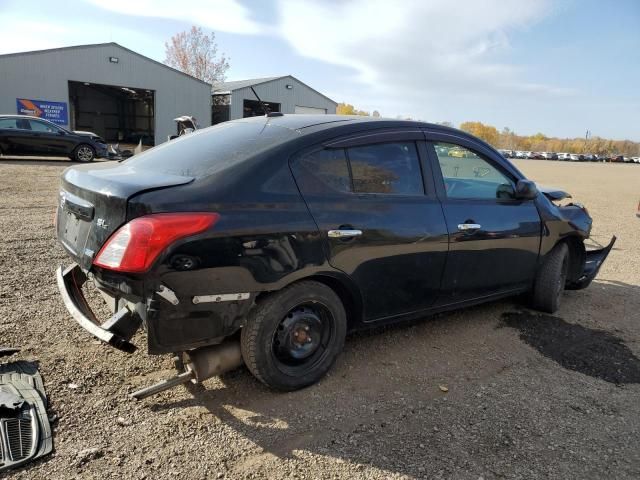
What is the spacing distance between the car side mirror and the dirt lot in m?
1.16

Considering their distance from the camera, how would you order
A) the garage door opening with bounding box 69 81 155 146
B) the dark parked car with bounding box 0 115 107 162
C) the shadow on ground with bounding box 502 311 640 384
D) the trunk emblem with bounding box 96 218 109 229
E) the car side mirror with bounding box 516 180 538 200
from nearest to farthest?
the trunk emblem with bounding box 96 218 109 229 < the shadow on ground with bounding box 502 311 640 384 < the car side mirror with bounding box 516 180 538 200 < the dark parked car with bounding box 0 115 107 162 < the garage door opening with bounding box 69 81 155 146

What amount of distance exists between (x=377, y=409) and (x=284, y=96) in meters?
36.1

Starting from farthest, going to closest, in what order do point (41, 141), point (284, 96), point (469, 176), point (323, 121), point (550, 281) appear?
1. point (284, 96)
2. point (41, 141)
3. point (550, 281)
4. point (469, 176)
5. point (323, 121)

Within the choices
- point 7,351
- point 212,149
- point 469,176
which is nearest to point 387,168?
point 469,176

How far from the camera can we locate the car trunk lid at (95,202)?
2490 millimetres

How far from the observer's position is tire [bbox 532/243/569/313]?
4.43m

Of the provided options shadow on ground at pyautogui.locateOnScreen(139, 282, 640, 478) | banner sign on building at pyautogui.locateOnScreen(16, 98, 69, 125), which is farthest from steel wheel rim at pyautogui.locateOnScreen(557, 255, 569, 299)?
banner sign on building at pyautogui.locateOnScreen(16, 98, 69, 125)

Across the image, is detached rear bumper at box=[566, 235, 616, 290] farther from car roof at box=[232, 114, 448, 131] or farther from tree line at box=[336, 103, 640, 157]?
tree line at box=[336, 103, 640, 157]

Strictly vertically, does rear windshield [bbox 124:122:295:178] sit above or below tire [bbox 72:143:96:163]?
above

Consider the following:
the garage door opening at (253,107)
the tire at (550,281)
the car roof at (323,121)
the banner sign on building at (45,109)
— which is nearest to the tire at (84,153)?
the banner sign on building at (45,109)

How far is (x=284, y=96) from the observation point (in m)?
36.8

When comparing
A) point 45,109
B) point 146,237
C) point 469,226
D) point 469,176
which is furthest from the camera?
point 45,109

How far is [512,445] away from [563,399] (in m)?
0.73

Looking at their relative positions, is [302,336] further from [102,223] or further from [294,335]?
[102,223]
